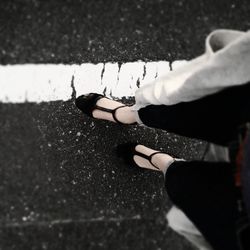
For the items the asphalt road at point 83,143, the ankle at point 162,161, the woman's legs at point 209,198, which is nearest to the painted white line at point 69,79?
the asphalt road at point 83,143

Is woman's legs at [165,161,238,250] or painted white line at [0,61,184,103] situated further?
painted white line at [0,61,184,103]

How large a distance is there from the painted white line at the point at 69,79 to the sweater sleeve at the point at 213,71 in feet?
1.59

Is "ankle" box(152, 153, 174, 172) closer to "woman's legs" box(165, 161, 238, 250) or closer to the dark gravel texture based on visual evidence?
"woman's legs" box(165, 161, 238, 250)

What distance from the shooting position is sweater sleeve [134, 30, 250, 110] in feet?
3.19

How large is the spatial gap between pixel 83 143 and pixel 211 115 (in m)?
0.60

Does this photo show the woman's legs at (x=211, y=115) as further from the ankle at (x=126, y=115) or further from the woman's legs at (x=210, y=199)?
the ankle at (x=126, y=115)

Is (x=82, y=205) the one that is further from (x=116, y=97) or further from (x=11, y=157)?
(x=116, y=97)

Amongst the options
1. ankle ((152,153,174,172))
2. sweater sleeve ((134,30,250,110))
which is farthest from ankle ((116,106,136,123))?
sweater sleeve ((134,30,250,110))

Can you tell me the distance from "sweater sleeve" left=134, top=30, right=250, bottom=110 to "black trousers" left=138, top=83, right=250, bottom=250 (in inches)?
1.3

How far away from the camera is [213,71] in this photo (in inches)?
39.1

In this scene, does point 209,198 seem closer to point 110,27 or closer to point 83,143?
point 83,143

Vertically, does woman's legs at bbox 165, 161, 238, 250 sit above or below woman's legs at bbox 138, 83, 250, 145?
below

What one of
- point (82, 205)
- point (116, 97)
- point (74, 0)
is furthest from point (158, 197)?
point (74, 0)

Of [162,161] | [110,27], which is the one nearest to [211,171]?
[162,161]
